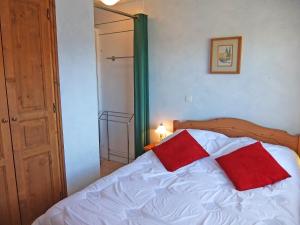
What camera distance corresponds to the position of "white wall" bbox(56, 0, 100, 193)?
2.49 m

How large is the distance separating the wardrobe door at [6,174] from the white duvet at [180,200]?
59cm

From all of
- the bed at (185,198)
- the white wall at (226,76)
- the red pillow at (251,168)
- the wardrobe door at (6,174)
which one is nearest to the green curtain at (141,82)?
the white wall at (226,76)

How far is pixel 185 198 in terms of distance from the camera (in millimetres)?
1861

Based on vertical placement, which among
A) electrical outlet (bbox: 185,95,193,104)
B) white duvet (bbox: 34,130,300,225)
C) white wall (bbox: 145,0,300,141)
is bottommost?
white duvet (bbox: 34,130,300,225)

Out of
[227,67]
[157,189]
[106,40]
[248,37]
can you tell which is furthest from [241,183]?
[106,40]

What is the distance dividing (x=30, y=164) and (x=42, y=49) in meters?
1.10

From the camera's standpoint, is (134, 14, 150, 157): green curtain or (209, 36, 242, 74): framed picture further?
(134, 14, 150, 157): green curtain

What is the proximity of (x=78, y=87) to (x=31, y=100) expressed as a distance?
1.79 feet

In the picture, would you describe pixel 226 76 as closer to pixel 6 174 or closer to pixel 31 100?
pixel 31 100

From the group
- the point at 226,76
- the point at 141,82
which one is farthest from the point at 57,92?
the point at 226,76

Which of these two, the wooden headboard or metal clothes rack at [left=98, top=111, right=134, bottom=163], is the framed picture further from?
metal clothes rack at [left=98, top=111, right=134, bottom=163]

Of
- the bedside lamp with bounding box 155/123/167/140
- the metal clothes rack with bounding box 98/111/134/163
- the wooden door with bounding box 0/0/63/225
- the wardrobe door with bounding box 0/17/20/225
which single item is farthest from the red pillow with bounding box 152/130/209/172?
the wardrobe door with bounding box 0/17/20/225

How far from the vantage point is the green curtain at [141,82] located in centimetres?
334

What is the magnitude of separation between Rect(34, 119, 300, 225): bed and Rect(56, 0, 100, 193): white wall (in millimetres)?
691
